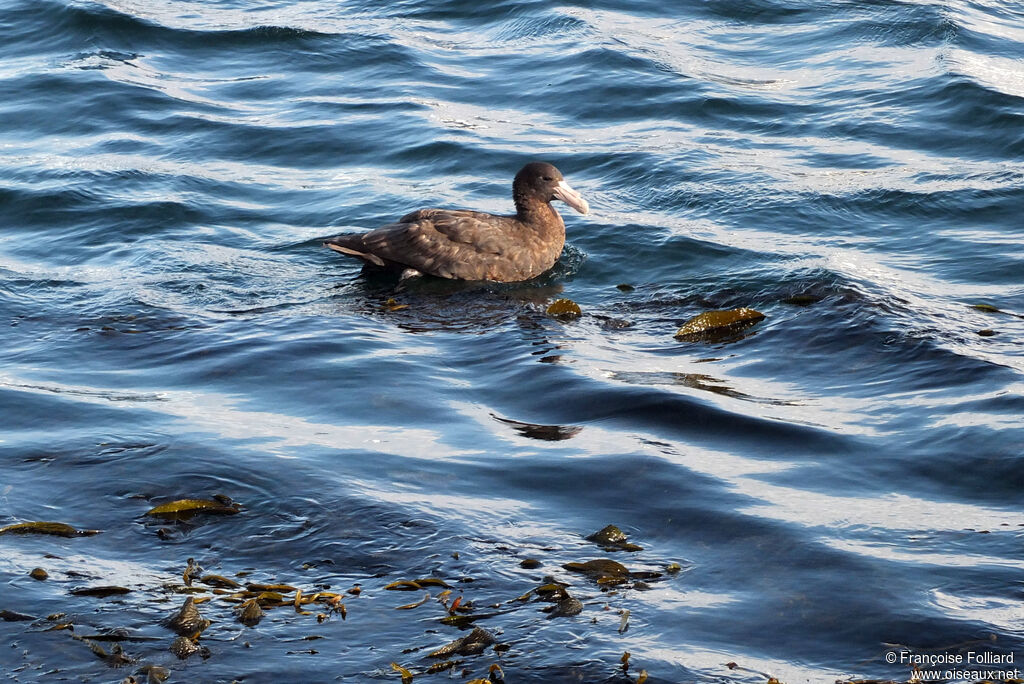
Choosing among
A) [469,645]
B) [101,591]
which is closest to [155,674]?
[101,591]

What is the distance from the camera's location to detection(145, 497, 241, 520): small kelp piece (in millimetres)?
6289

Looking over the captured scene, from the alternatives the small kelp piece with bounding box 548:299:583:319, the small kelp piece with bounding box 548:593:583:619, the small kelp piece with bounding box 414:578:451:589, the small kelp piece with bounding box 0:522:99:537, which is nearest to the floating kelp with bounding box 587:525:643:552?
the small kelp piece with bounding box 548:593:583:619

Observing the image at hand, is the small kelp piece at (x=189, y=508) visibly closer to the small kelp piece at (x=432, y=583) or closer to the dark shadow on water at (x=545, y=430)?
the small kelp piece at (x=432, y=583)

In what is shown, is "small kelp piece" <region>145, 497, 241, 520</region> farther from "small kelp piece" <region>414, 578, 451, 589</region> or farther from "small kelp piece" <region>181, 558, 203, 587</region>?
"small kelp piece" <region>414, 578, 451, 589</region>

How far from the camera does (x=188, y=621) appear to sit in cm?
521

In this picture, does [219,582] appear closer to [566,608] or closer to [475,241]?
[566,608]

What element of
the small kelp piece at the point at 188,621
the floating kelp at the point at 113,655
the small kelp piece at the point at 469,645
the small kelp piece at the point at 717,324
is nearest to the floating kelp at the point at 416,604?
the small kelp piece at the point at 469,645

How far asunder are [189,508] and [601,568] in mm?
2014

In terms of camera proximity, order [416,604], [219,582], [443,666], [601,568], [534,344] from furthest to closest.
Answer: [534,344]
[601,568]
[219,582]
[416,604]
[443,666]

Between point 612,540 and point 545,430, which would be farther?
Answer: point 545,430

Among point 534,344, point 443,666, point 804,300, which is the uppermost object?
point 804,300

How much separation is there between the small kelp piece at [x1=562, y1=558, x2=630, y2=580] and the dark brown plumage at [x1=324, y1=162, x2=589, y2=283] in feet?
16.9

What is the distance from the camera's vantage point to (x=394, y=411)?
311 inches

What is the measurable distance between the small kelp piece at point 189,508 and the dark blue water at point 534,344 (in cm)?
9
